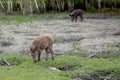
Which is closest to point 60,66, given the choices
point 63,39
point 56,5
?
point 63,39

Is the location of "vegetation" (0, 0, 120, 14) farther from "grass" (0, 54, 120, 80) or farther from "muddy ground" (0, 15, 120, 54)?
"grass" (0, 54, 120, 80)

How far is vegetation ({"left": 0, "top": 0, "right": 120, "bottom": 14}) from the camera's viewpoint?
139 feet

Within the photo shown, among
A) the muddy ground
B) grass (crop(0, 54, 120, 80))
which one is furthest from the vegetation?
grass (crop(0, 54, 120, 80))

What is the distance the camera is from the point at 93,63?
14852 mm

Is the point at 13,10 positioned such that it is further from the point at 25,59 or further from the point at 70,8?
the point at 25,59

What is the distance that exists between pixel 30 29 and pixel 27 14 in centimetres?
1372

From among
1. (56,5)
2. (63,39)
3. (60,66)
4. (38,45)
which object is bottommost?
(56,5)

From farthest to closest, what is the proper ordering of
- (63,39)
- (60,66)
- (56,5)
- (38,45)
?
1. (56,5)
2. (63,39)
3. (38,45)
4. (60,66)

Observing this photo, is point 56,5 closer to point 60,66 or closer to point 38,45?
point 38,45

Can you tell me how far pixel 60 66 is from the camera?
48.5 ft

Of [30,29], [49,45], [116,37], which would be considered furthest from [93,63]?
[30,29]

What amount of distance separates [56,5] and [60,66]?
30.2m

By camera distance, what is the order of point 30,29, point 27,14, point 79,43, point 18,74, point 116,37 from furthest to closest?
point 27,14 < point 30,29 < point 116,37 < point 79,43 < point 18,74

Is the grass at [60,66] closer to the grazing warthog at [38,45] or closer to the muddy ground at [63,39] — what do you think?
the grazing warthog at [38,45]
